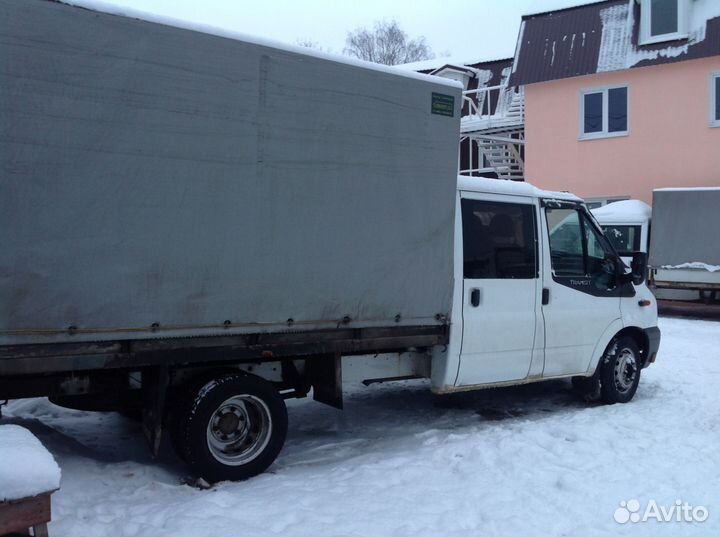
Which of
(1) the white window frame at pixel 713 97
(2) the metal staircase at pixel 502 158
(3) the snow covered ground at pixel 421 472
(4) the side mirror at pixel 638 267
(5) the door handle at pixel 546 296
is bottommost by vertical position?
(3) the snow covered ground at pixel 421 472

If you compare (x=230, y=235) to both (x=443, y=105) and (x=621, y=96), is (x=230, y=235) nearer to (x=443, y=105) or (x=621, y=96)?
(x=443, y=105)

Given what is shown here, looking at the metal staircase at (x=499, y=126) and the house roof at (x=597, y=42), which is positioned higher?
the house roof at (x=597, y=42)

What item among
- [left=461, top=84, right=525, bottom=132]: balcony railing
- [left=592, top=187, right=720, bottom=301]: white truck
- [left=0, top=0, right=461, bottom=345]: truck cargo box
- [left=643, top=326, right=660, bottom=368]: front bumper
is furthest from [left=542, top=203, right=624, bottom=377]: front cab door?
[left=461, top=84, right=525, bottom=132]: balcony railing

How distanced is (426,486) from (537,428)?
1779mm

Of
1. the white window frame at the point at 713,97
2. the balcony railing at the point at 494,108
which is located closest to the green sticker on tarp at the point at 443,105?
the white window frame at the point at 713,97

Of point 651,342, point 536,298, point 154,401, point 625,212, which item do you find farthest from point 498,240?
point 625,212

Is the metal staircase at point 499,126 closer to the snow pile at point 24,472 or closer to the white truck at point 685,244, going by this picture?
the white truck at point 685,244

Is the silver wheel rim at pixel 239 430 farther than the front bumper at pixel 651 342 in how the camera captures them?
No

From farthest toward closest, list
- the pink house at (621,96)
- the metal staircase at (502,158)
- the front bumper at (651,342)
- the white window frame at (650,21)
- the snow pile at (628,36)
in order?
the metal staircase at (502,158) < the white window frame at (650,21) < the snow pile at (628,36) < the pink house at (621,96) < the front bumper at (651,342)

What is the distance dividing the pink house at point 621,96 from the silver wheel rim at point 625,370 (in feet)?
42.8

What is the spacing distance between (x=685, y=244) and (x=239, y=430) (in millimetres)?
13293

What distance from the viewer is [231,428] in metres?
5.14

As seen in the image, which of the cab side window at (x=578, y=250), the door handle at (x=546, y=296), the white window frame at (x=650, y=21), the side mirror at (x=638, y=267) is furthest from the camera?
the white window frame at (x=650, y=21)

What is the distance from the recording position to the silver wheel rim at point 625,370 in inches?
298
